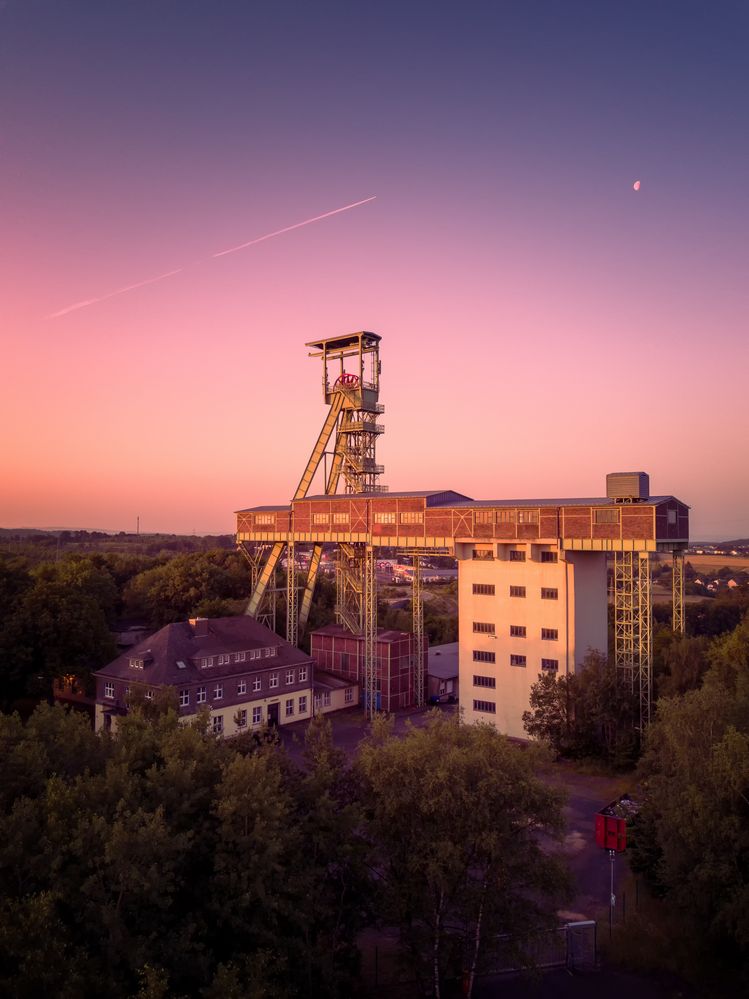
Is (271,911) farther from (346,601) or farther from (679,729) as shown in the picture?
(346,601)

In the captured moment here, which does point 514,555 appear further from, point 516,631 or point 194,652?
point 194,652

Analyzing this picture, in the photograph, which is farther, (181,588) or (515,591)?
(181,588)

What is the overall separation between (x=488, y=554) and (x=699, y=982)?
80.3 ft

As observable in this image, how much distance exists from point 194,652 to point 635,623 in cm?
2448

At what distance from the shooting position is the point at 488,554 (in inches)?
1618

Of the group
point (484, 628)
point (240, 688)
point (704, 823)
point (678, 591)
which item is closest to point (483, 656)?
point (484, 628)

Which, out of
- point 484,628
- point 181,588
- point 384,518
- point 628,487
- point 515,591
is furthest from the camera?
point 181,588

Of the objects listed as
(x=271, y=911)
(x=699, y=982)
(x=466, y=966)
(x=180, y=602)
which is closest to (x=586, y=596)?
(x=699, y=982)

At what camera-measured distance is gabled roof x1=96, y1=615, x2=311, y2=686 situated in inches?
1486

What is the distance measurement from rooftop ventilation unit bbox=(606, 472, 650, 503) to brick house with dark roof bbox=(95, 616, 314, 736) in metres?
21.5

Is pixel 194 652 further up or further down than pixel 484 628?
Result: further down

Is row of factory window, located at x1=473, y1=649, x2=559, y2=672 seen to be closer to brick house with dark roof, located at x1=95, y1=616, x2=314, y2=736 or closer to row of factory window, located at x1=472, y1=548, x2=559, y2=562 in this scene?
row of factory window, located at x1=472, y1=548, x2=559, y2=562

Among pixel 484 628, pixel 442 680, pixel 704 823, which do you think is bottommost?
pixel 442 680

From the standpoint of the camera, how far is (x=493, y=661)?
1587 inches
